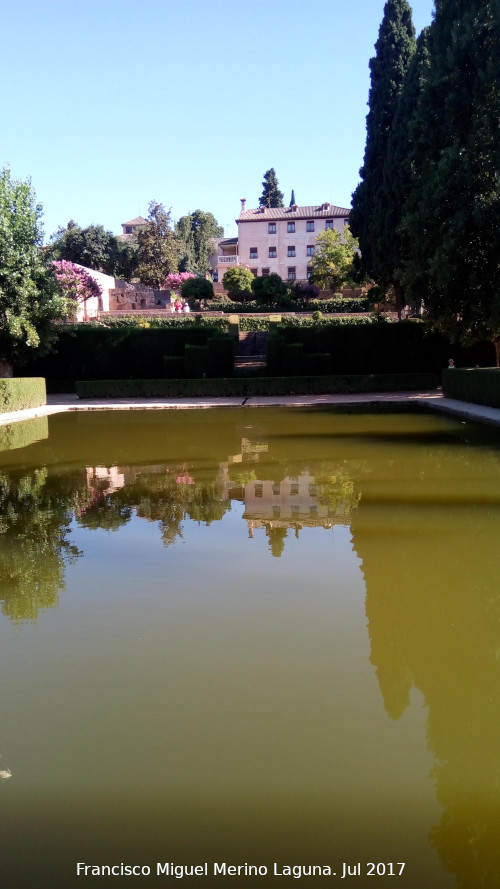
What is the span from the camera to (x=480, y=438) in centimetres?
1284

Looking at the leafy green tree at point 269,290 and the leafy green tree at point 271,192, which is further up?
the leafy green tree at point 271,192

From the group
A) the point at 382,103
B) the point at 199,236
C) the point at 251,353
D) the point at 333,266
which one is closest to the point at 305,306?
the point at 333,266

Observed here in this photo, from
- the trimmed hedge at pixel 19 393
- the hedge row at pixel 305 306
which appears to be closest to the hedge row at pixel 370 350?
the trimmed hedge at pixel 19 393

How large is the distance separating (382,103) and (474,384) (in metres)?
14.9

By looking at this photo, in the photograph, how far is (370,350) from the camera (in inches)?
1109

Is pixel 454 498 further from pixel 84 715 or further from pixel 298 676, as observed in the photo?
pixel 84 715

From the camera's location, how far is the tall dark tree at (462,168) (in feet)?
61.7

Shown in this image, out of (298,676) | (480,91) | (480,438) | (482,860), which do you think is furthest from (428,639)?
(480,91)

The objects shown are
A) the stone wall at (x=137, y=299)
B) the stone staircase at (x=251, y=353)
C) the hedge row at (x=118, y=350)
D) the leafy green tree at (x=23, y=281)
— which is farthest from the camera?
the stone wall at (x=137, y=299)

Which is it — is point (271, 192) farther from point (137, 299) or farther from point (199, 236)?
point (137, 299)

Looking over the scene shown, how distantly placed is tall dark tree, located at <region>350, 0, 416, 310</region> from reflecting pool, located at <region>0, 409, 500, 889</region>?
23.2 m

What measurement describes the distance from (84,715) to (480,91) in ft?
65.2

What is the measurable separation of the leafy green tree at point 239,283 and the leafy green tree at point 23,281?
75.2 feet

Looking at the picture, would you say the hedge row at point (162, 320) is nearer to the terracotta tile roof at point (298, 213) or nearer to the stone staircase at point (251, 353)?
the stone staircase at point (251, 353)
